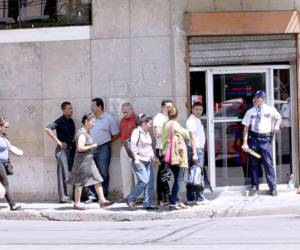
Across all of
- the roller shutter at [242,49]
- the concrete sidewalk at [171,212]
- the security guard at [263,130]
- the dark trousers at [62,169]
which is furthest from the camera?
the dark trousers at [62,169]

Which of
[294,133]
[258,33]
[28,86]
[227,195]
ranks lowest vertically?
[227,195]

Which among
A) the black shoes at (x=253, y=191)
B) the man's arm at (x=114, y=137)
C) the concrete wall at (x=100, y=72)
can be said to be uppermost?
the concrete wall at (x=100, y=72)

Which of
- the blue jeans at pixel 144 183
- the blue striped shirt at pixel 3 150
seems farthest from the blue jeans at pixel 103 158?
the blue striped shirt at pixel 3 150

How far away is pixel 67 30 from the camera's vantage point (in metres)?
14.3

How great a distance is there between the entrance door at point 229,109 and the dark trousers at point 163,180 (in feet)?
4.23

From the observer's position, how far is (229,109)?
14.2 meters

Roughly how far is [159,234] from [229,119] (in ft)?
13.5

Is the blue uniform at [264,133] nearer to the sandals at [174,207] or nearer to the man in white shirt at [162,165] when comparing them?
the man in white shirt at [162,165]

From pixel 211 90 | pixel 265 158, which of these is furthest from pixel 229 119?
pixel 265 158

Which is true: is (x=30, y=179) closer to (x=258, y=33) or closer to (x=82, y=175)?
(x=82, y=175)

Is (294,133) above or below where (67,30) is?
below

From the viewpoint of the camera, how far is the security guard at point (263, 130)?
13641 millimetres

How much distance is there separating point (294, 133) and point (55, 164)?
4.77 meters

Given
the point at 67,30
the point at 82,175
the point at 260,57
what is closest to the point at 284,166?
the point at 260,57
